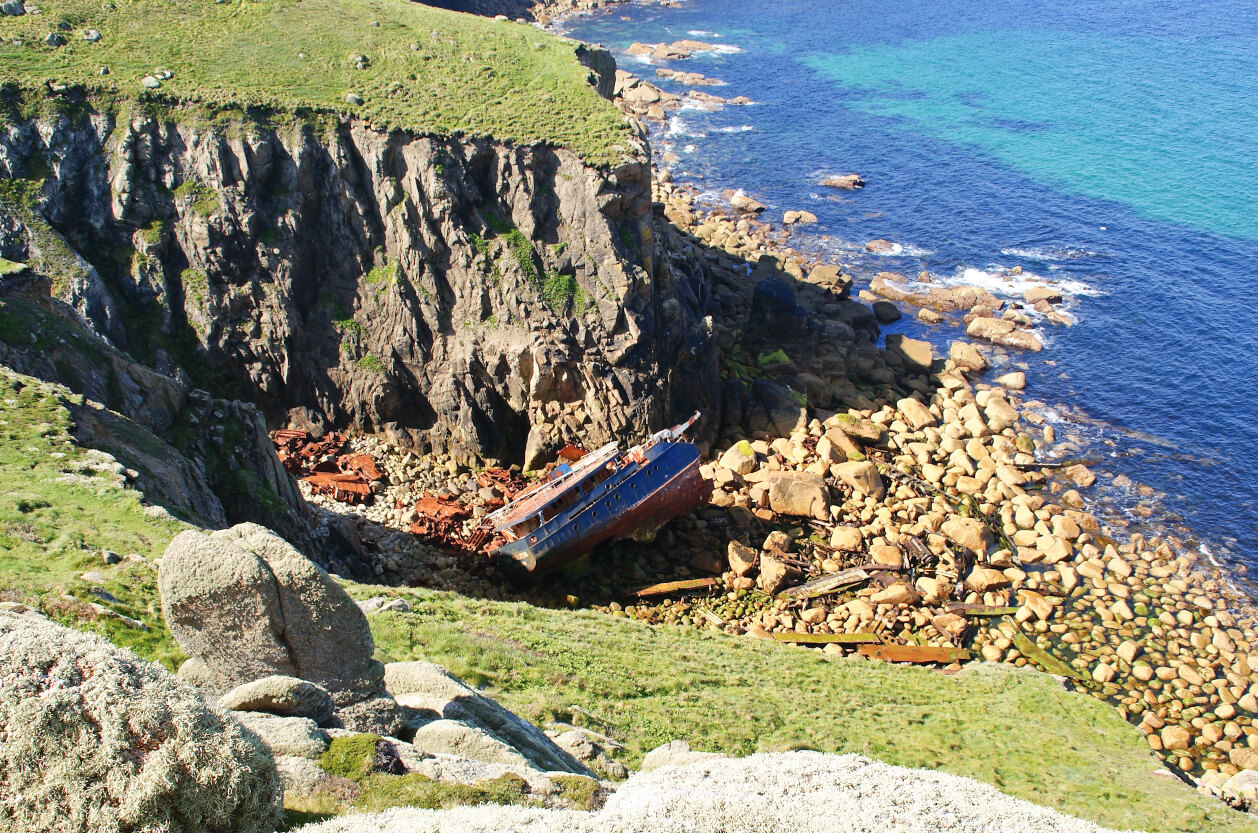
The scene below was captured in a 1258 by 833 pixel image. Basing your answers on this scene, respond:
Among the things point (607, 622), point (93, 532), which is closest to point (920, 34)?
point (607, 622)

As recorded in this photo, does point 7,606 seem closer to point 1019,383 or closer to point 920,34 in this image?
point 1019,383

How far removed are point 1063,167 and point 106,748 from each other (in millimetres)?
86991

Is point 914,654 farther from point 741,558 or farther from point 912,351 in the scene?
point 912,351

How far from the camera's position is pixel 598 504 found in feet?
110

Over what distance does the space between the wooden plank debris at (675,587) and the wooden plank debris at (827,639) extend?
11.9 ft

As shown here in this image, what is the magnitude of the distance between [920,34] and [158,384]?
11793 centimetres

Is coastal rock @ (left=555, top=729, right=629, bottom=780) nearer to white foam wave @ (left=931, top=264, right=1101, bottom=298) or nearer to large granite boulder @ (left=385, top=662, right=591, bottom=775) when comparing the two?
large granite boulder @ (left=385, top=662, right=591, bottom=775)

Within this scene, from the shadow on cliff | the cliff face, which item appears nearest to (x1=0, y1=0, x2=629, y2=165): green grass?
the cliff face

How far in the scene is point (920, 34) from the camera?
117 m

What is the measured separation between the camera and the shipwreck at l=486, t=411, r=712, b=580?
32.5 meters

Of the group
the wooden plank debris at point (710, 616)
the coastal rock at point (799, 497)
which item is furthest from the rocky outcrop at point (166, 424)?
the coastal rock at point (799, 497)

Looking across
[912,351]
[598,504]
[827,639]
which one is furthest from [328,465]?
[912,351]

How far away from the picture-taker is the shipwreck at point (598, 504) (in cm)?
3250

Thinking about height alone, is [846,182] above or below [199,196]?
below
